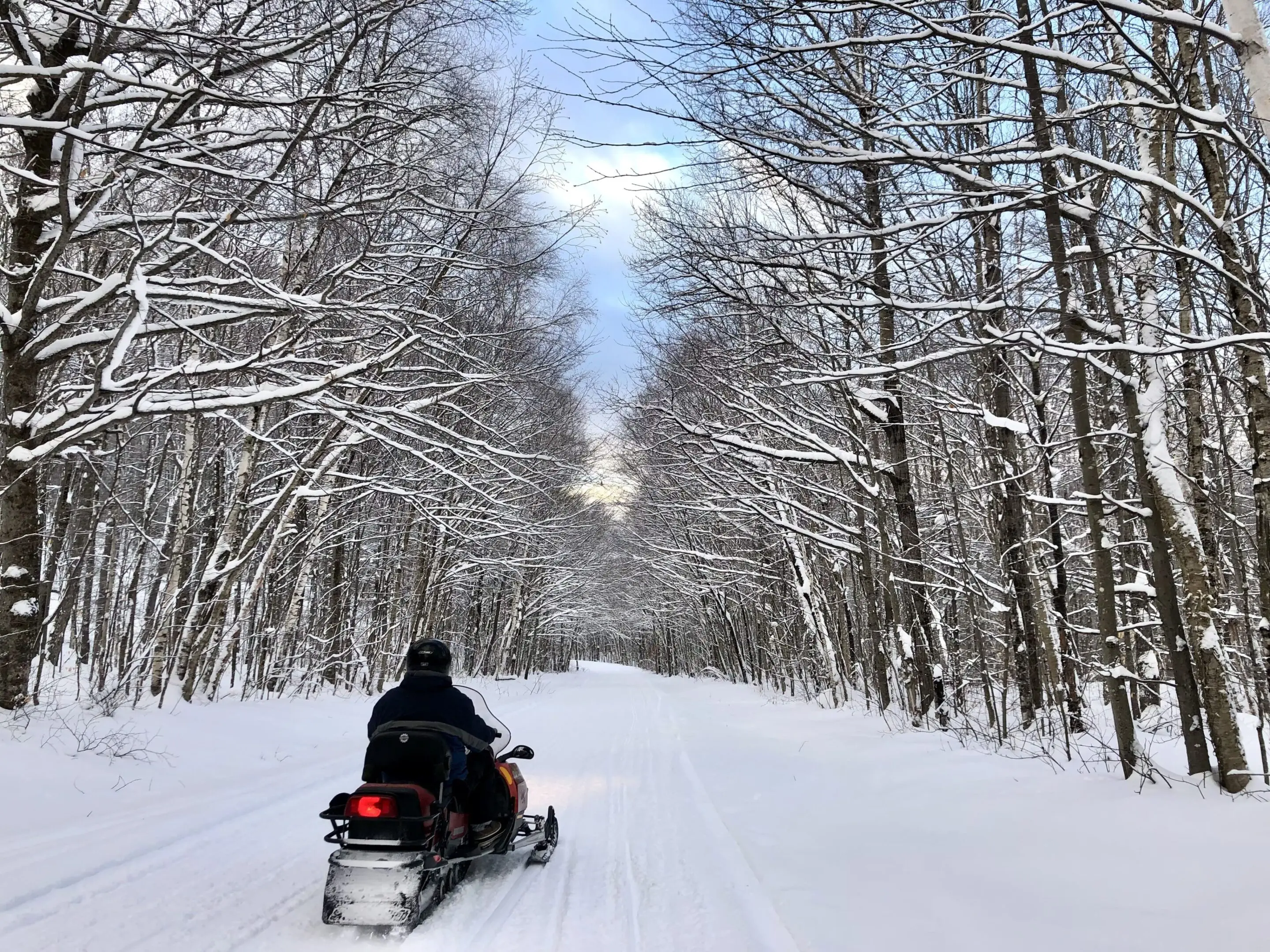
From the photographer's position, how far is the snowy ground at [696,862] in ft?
11.1

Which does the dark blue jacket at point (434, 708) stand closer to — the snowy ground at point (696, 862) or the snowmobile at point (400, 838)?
the snowmobile at point (400, 838)

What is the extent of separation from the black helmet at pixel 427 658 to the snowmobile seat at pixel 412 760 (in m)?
0.48

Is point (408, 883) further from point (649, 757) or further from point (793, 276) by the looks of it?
point (649, 757)

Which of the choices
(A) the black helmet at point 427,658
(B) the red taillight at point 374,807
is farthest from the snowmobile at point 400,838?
(A) the black helmet at point 427,658

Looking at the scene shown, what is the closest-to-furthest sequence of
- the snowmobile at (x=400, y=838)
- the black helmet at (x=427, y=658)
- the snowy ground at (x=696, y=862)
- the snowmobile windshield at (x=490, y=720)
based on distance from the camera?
the snowy ground at (x=696, y=862) → the snowmobile at (x=400, y=838) → the black helmet at (x=427, y=658) → the snowmobile windshield at (x=490, y=720)

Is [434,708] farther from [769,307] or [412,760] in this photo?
[769,307]

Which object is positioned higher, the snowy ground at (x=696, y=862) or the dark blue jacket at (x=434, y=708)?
the dark blue jacket at (x=434, y=708)

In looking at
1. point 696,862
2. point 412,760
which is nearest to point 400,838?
point 412,760

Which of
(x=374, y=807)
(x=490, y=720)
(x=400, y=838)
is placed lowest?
(x=400, y=838)

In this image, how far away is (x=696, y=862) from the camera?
4.82 m

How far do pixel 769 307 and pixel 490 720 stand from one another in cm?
374

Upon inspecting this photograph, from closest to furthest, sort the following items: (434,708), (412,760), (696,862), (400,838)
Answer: (400,838)
(412,760)
(434,708)
(696,862)

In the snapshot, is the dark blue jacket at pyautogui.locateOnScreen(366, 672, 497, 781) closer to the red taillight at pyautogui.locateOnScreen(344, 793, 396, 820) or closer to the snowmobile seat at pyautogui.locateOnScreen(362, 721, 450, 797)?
the snowmobile seat at pyautogui.locateOnScreen(362, 721, 450, 797)

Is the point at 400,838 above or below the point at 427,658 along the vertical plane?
below
